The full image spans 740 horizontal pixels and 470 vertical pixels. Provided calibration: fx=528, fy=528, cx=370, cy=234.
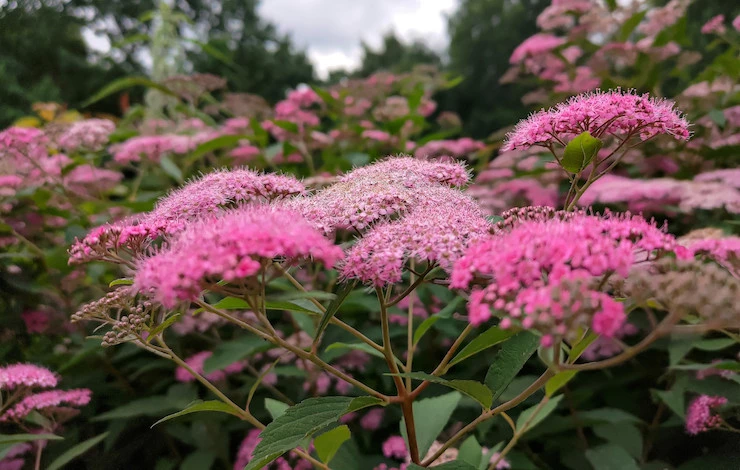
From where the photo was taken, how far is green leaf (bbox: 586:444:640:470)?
53.3 inches

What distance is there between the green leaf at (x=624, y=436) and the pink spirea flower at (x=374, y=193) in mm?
949

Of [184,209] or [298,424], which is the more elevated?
[184,209]

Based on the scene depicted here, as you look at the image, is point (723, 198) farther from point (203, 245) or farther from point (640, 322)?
point (203, 245)

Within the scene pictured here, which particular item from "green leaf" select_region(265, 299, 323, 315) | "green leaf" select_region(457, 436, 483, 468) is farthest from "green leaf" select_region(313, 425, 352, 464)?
"green leaf" select_region(457, 436, 483, 468)

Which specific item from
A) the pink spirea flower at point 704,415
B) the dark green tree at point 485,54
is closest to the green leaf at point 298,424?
the pink spirea flower at point 704,415

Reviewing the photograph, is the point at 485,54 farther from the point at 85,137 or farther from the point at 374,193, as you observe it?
the point at 374,193

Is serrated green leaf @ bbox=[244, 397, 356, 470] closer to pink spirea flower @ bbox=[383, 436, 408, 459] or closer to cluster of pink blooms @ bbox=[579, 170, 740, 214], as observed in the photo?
pink spirea flower @ bbox=[383, 436, 408, 459]

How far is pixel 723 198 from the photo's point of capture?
1.80m

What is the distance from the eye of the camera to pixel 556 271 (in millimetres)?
643

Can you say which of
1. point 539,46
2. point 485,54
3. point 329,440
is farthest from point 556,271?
point 485,54

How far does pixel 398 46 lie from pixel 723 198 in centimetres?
1516

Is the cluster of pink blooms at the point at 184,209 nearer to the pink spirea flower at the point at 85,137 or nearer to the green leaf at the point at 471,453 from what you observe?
the green leaf at the point at 471,453

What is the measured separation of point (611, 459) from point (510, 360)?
699 mm

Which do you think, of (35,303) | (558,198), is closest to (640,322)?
(558,198)
